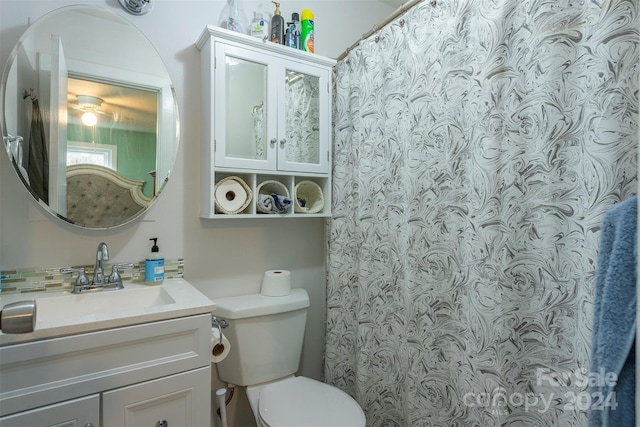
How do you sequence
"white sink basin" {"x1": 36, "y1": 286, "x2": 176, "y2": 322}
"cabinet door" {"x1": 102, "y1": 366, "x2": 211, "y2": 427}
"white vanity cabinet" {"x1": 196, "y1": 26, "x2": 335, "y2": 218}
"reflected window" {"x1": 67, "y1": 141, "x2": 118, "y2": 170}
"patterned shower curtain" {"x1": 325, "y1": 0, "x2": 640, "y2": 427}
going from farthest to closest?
"white vanity cabinet" {"x1": 196, "y1": 26, "x2": 335, "y2": 218}, "reflected window" {"x1": 67, "y1": 141, "x2": 118, "y2": 170}, "white sink basin" {"x1": 36, "y1": 286, "x2": 176, "y2": 322}, "cabinet door" {"x1": 102, "y1": 366, "x2": 211, "y2": 427}, "patterned shower curtain" {"x1": 325, "y1": 0, "x2": 640, "y2": 427}

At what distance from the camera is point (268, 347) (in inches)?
56.6

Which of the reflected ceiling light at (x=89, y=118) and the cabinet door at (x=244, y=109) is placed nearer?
the reflected ceiling light at (x=89, y=118)

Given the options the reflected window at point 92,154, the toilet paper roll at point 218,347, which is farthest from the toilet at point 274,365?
the reflected window at point 92,154

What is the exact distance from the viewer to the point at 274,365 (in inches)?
57.7

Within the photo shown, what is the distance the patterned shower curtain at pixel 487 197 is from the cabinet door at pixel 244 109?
419 mm

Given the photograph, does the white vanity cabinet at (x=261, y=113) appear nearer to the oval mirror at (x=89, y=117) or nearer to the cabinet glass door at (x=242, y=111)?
the cabinet glass door at (x=242, y=111)

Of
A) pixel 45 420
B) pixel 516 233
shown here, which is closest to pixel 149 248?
pixel 45 420

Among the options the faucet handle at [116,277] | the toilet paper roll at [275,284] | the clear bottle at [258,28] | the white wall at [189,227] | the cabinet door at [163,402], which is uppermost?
the clear bottle at [258,28]

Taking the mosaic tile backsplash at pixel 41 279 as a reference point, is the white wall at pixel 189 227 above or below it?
above

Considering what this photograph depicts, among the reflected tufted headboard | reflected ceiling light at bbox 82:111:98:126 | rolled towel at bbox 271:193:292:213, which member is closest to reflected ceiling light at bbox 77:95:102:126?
reflected ceiling light at bbox 82:111:98:126

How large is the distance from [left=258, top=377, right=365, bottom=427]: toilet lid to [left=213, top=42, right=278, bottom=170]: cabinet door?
96 cm

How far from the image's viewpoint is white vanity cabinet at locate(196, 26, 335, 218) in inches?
52.9

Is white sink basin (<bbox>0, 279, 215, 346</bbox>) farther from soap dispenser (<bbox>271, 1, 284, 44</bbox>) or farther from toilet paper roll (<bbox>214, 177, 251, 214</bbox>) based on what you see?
soap dispenser (<bbox>271, 1, 284, 44</bbox>)

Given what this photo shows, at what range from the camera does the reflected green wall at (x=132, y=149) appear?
1.24 meters
